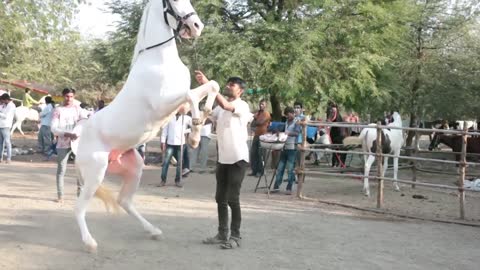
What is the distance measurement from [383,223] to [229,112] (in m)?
3.13

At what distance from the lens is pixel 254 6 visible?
14.4 m

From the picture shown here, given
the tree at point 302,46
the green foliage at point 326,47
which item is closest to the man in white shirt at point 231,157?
the green foliage at point 326,47

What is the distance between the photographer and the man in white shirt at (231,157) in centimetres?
543

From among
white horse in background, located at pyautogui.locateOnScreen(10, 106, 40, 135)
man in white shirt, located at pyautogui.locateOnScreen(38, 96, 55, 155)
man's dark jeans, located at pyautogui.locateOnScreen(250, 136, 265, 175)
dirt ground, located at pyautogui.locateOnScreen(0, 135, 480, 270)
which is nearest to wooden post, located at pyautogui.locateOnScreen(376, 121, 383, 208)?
dirt ground, located at pyautogui.locateOnScreen(0, 135, 480, 270)

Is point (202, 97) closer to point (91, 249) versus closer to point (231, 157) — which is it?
point (231, 157)

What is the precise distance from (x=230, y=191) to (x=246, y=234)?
966 mm

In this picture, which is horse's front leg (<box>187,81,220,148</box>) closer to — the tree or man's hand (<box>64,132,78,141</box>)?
man's hand (<box>64,132,78,141</box>)

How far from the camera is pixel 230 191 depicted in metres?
5.45

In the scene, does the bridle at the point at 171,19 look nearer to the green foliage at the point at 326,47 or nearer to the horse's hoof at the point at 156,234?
the horse's hoof at the point at 156,234

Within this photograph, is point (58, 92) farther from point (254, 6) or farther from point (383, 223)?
point (383, 223)

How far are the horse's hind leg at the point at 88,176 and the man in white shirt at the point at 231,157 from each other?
3.90ft

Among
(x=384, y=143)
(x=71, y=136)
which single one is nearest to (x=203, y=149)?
(x=384, y=143)

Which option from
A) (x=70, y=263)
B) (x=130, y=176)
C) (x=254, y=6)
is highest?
(x=254, y=6)

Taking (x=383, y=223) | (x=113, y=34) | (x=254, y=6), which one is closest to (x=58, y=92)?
(x=113, y=34)
